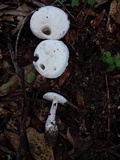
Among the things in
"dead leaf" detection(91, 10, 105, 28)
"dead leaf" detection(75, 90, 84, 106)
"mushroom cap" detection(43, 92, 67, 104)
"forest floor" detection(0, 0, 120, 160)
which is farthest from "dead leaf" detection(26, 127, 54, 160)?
"dead leaf" detection(91, 10, 105, 28)

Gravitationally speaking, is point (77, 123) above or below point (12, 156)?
above

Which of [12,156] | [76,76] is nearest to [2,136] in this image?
[12,156]

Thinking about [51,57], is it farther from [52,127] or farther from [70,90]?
[52,127]

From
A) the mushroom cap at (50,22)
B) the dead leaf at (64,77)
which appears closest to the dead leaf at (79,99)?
the dead leaf at (64,77)

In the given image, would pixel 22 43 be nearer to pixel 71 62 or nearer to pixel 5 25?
pixel 5 25

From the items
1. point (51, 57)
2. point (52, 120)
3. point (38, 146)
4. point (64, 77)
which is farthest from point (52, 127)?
point (51, 57)

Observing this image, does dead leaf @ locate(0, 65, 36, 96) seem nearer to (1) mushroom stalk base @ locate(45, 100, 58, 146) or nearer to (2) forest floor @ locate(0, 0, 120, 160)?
(2) forest floor @ locate(0, 0, 120, 160)
